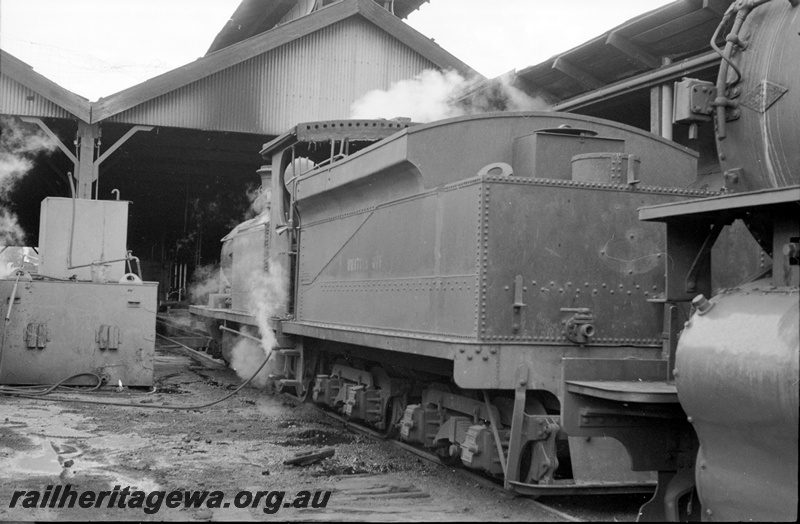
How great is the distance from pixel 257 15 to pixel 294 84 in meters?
10.7

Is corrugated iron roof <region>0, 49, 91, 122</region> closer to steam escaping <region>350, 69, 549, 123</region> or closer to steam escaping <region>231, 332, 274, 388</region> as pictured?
steam escaping <region>350, 69, 549, 123</region>

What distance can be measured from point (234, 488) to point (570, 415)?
2521mm

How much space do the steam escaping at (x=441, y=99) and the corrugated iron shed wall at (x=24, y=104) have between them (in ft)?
19.0

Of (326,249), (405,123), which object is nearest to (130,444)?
(326,249)

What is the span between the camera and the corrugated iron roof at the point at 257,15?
24531 millimetres

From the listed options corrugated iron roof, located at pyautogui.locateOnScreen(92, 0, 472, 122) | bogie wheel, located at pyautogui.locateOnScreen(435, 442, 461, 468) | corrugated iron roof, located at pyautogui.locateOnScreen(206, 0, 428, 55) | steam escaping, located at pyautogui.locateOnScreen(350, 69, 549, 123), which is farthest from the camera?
corrugated iron roof, located at pyautogui.locateOnScreen(206, 0, 428, 55)

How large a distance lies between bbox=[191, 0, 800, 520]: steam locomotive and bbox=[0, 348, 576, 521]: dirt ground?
38 cm

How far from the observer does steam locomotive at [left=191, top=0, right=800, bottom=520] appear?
3.95 metres

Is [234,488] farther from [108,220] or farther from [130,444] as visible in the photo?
[108,220]

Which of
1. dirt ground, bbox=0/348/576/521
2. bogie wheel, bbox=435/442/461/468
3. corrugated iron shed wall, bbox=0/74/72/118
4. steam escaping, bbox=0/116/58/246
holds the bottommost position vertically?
dirt ground, bbox=0/348/576/521

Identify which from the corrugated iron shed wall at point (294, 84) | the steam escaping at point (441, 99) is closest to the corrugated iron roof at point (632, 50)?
the steam escaping at point (441, 99)

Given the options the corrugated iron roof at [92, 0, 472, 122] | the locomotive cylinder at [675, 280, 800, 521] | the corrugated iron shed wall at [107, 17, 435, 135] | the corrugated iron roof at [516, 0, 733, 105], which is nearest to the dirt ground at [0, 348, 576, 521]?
the locomotive cylinder at [675, 280, 800, 521]

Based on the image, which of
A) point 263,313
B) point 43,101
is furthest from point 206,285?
point 263,313

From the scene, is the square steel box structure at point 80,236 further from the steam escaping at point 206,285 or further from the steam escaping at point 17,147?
the steam escaping at point 17,147
